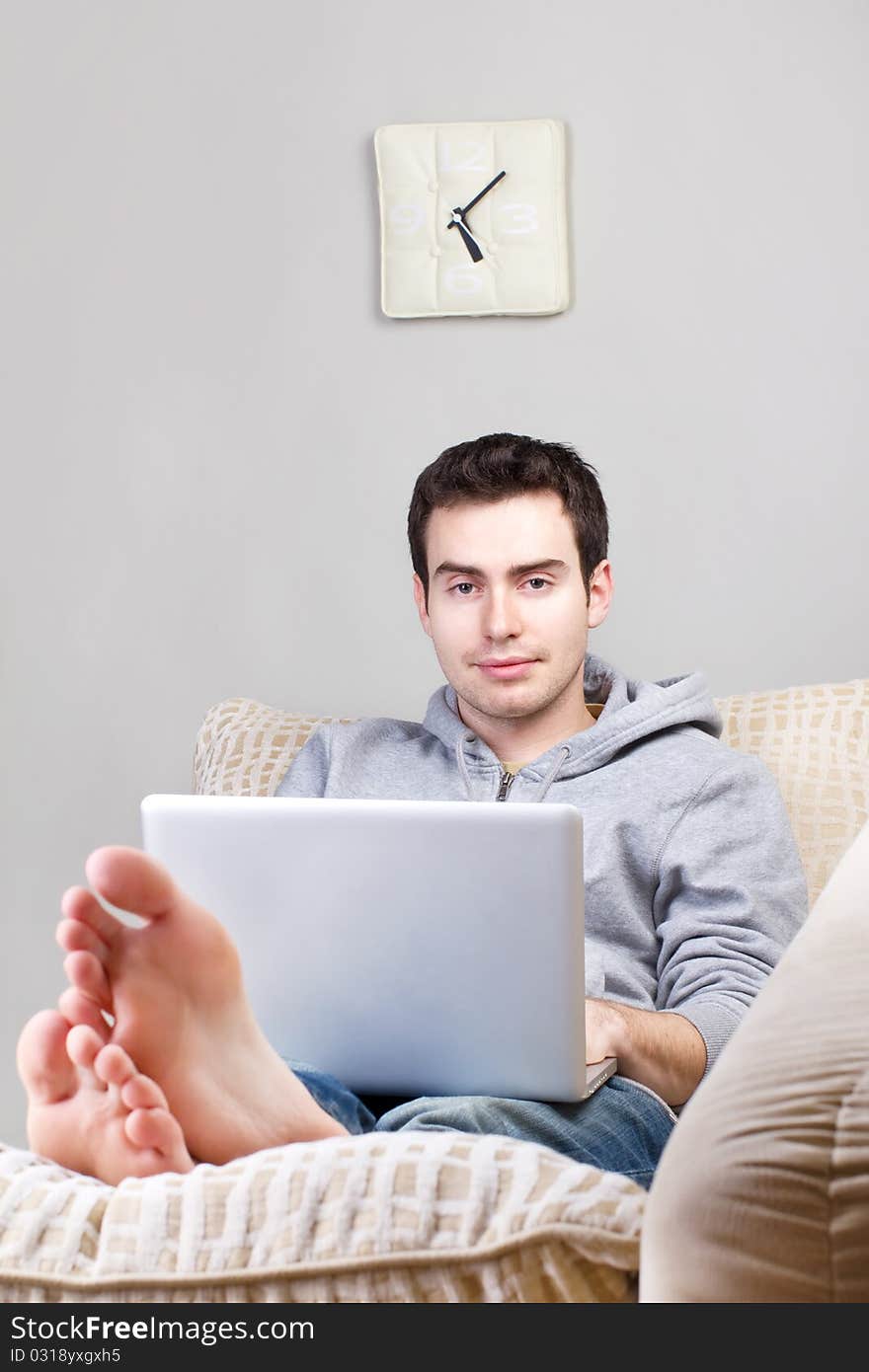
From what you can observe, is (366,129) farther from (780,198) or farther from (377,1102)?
(377,1102)

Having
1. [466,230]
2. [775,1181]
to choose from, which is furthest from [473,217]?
[775,1181]

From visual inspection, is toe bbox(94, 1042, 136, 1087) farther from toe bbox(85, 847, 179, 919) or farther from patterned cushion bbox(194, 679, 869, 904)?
patterned cushion bbox(194, 679, 869, 904)

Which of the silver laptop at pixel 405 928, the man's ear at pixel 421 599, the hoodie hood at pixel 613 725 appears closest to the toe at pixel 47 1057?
the silver laptop at pixel 405 928

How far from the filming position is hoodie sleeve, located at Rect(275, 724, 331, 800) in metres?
1.73

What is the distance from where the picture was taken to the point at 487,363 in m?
2.21

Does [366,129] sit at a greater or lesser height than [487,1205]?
greater

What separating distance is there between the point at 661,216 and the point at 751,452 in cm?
37

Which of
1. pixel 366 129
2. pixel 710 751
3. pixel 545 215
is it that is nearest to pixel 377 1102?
pixel 710 751

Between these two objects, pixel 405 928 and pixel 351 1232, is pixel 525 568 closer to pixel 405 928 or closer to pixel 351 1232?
pixel 405 928

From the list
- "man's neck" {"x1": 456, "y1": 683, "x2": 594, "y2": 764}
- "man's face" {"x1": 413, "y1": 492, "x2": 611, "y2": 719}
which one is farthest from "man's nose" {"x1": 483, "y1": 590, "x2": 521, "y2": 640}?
"man's neck" {"x1": 456, "y1": 683, "x2": 594, "y2": 764}

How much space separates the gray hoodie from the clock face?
71 centimetres

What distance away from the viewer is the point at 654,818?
1.53 metres

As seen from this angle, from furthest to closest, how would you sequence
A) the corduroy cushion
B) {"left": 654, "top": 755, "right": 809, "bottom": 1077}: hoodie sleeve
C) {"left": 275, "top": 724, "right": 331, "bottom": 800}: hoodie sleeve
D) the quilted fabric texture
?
{"left": 275, "top": 724, "right": 331, "bottom": 800}: hoodie sleeve < {"left": 654, "top": 755, "right": 809, "bottom": 1077}: hoodie sleeve < the quilted fabric texture < the corduroy cushion
